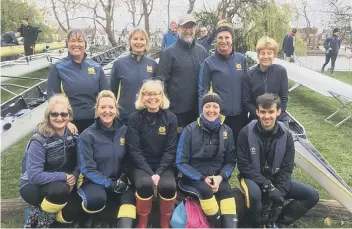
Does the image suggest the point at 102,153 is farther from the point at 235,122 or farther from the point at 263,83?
the point at 263,83

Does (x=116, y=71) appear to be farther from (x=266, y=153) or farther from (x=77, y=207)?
(x=266, y=153)

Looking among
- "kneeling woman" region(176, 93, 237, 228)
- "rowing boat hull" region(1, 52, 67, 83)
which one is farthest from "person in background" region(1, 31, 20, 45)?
"kneeling woman" region(176, 93, 237, 228)

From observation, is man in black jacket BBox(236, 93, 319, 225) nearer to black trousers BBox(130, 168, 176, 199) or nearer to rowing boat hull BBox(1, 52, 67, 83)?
black trousers BBox(130, 168, 176, 199)

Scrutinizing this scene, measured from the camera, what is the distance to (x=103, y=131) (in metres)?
3.43

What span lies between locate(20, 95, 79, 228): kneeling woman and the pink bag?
3.24ft

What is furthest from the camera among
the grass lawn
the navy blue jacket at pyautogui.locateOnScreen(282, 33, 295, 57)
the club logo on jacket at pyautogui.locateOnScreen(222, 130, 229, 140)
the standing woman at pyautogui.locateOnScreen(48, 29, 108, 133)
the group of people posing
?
the navy blue jacket at pyautogui.locateOnScreen(282, 33, 295, 57)

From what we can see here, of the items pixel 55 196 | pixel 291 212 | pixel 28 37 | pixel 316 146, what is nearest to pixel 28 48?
pixel 28 37

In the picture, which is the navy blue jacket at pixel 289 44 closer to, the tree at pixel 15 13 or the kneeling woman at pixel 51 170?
the tree at pixel 15 13

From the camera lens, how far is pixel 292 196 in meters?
3.53

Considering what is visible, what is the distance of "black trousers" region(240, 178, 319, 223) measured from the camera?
334 centimetres

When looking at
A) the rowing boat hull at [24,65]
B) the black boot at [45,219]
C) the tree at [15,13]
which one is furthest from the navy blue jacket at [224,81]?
the tree at [15,13]

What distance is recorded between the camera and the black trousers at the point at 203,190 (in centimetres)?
329

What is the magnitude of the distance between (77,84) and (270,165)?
204 centimetres

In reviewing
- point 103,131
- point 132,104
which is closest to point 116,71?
point 132,104
